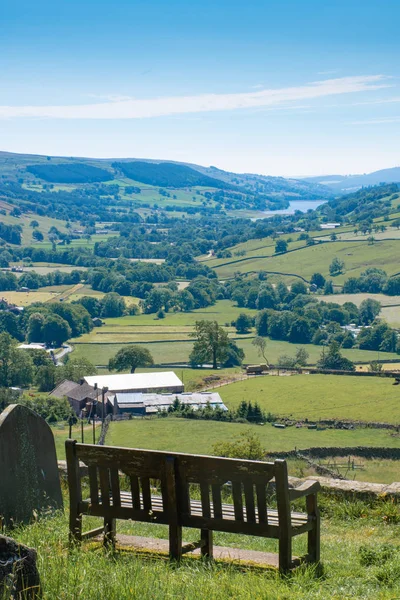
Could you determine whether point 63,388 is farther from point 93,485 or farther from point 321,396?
point 93,485

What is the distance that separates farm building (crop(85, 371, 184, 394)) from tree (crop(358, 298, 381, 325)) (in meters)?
49.5

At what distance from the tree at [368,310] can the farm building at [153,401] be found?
5929 cm

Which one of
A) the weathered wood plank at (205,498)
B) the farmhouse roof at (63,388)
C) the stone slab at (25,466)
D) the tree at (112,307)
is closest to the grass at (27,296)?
the tree at (112,307)

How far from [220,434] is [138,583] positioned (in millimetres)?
42068

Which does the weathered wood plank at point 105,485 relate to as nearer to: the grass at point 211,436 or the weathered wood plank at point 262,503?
the weathered wood plank at point 262,503

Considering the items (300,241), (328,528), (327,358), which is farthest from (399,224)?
(328,528)

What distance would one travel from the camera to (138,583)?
4957 millimetres

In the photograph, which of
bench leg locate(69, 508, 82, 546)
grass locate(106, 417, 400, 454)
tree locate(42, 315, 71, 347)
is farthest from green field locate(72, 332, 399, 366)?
bench leg locate(69, 508, 82, 546)

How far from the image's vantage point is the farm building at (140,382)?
7444cm

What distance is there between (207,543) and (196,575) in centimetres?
73

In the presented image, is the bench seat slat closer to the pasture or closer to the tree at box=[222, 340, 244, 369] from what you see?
the tree at box=[222, 340, 244, 369]

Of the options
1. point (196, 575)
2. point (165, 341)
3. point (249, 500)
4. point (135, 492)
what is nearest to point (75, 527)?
point (135, 492)

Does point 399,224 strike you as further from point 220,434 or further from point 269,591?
point 269,591

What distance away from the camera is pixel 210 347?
279 ft
